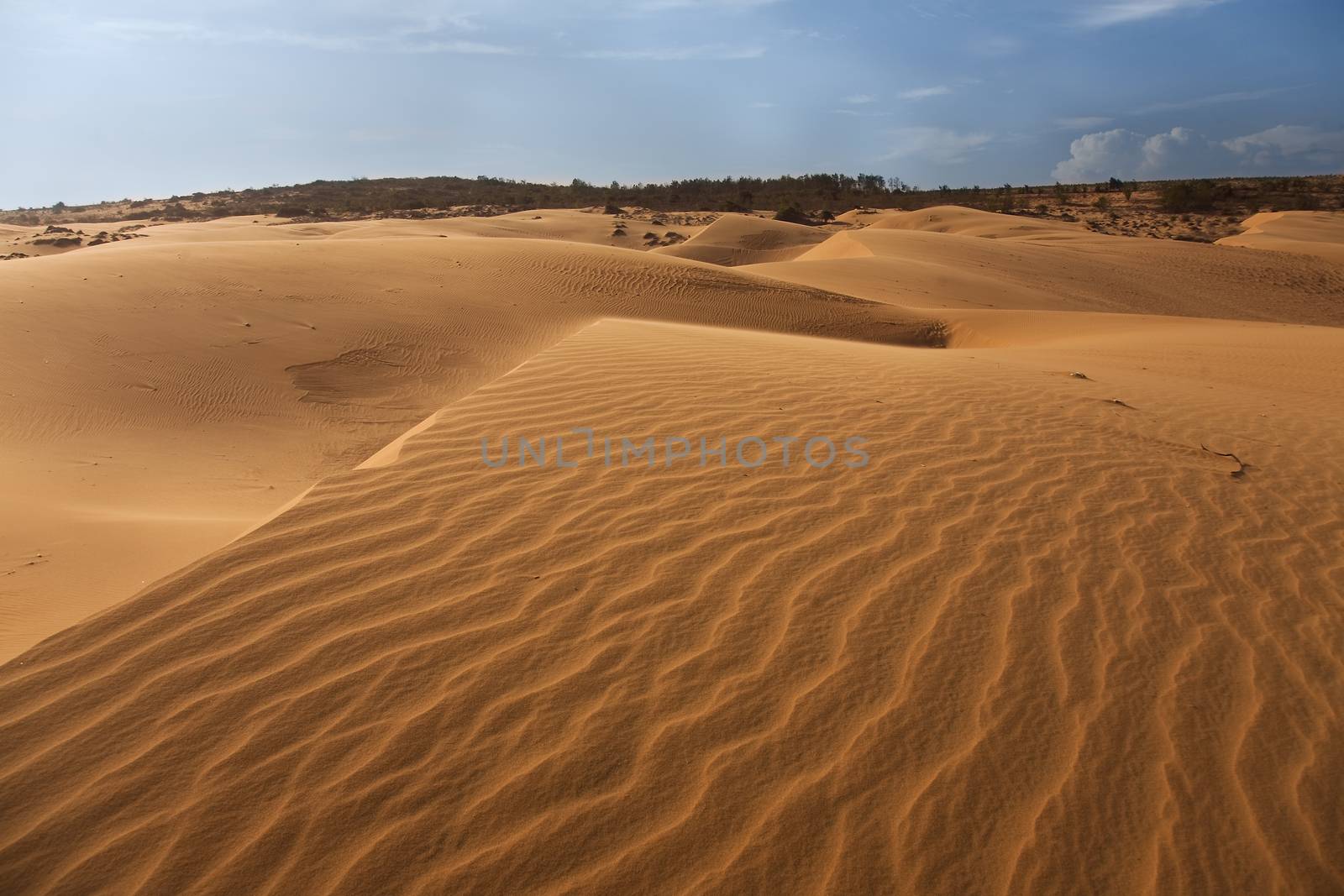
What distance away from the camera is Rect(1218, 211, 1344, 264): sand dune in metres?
24.0

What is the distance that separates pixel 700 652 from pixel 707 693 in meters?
0.21

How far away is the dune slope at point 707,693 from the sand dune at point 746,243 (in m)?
22.6

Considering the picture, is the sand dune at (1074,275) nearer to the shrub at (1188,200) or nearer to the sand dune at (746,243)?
the sand dune at (746,243)

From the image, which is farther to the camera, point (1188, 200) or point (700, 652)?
point (1188, 200)

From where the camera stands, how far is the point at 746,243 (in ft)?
91.5

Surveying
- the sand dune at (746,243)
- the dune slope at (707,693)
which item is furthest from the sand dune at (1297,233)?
the dune slope at (707,693)

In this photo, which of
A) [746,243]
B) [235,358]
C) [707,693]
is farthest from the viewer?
[746,243]

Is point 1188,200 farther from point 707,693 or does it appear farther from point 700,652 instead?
point 707,693

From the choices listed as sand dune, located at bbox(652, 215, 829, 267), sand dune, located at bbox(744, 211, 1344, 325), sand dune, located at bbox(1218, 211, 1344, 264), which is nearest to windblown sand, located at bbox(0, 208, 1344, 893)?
sand dune, located at bbox(744, 211, 1344, 325)

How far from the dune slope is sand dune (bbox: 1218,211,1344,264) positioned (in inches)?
1023

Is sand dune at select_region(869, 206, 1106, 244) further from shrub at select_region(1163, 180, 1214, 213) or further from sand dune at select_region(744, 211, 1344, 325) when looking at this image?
shrub at select_region(1163, 180, 1214, 213)

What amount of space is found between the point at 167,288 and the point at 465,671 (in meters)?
9.91

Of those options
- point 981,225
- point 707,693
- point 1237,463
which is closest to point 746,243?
point 981,225

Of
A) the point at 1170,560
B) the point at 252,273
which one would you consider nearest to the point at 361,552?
the point at 1170,560
